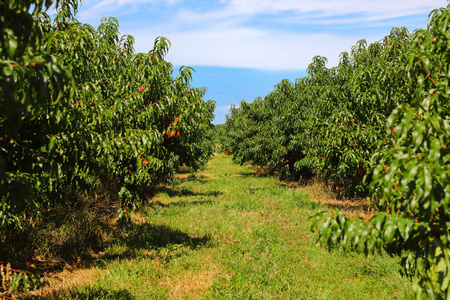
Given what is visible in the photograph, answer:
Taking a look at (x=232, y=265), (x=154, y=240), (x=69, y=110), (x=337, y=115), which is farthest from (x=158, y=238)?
(x=337, y=115)

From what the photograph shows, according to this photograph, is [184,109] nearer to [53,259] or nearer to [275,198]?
[53,259]

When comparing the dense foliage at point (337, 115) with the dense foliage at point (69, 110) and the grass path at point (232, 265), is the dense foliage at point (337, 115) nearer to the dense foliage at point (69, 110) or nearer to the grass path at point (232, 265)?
the grass path at point (232, 265)

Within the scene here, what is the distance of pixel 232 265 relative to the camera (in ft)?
24.1

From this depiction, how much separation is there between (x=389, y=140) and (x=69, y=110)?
18.8ft

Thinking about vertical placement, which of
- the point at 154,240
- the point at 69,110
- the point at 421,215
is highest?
the point at 69,110

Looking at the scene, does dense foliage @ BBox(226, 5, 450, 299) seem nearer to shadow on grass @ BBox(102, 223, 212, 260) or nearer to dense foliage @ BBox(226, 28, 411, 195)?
dense foliage @ BBox(226, 28, 411, 195)

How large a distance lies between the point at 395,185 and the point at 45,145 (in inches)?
177

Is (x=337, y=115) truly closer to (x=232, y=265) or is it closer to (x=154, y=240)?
(x=232, y=265)

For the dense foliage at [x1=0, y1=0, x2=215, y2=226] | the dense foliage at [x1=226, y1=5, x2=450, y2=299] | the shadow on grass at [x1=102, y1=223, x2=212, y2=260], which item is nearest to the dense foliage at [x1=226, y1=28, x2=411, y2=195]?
the dense foliage at [x1=226, y1=5, x2=450, y2=299]

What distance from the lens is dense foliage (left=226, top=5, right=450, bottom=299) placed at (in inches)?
96.3

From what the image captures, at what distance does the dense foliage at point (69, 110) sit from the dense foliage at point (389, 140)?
2583 mm

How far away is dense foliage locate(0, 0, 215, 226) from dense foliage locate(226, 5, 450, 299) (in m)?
2.58

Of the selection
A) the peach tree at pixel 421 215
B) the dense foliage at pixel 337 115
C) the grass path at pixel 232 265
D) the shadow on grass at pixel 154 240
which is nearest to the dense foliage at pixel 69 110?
the shadow on grass at pixel 154 240

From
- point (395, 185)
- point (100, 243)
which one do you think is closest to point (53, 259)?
point (100, 243)
